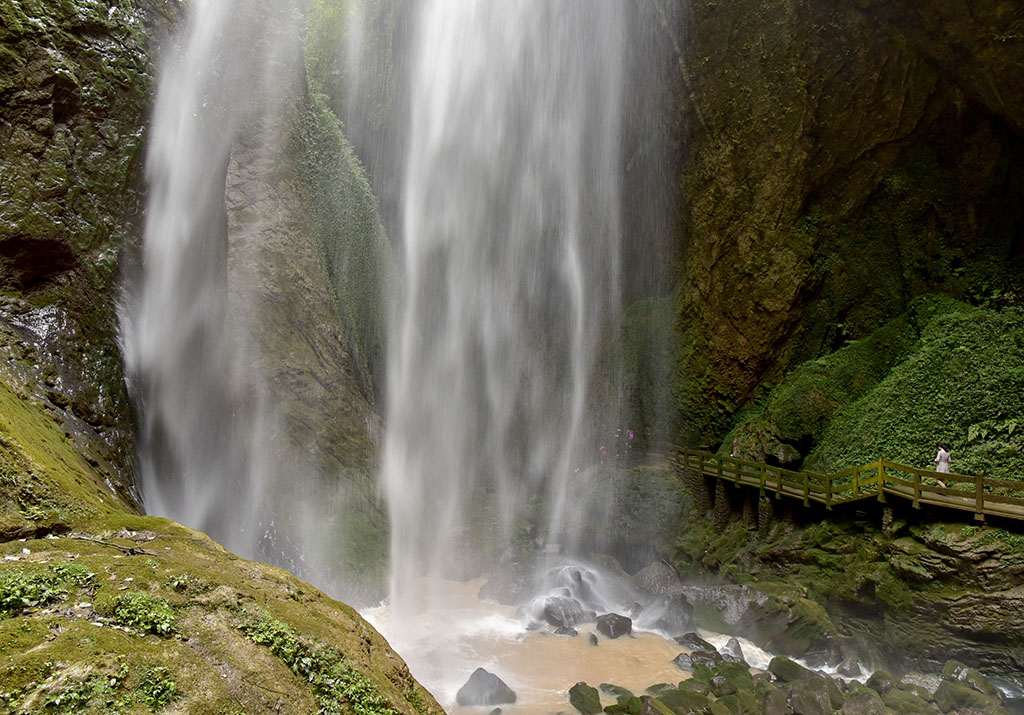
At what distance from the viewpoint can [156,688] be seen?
2.59 meters

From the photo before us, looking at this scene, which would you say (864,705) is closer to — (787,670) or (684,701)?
(787,670)

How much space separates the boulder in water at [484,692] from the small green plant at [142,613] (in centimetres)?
720

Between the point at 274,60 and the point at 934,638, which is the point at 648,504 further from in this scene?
the point at 274,60

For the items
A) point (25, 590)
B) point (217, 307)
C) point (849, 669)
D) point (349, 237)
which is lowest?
point (849, 669)

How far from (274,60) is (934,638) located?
749 inches

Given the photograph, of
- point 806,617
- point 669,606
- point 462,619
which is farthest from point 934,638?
point 462,619

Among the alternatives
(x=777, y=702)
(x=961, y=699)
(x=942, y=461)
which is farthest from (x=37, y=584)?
(x=942, y=461)

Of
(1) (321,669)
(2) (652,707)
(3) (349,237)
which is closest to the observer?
(1) (321,669)

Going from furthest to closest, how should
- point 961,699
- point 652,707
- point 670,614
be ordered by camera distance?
1. point 670,614
2. point 961,699
3. point 652,707

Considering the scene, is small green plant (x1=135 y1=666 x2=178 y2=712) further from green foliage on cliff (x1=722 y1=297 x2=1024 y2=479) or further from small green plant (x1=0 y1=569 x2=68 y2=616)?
green foliage on cliff (x1=722 y1=297 x2=1024 y2=479)

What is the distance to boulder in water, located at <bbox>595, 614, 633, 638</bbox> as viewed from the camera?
482 inches

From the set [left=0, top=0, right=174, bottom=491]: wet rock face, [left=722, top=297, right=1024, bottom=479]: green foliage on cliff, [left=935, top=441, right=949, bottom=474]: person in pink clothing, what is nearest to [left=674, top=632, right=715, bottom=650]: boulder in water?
[left=722, top=297, right=1024, bottom=479]: green foliage on cliff

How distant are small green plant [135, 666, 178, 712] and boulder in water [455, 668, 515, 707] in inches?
295

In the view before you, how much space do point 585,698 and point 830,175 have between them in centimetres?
1360
